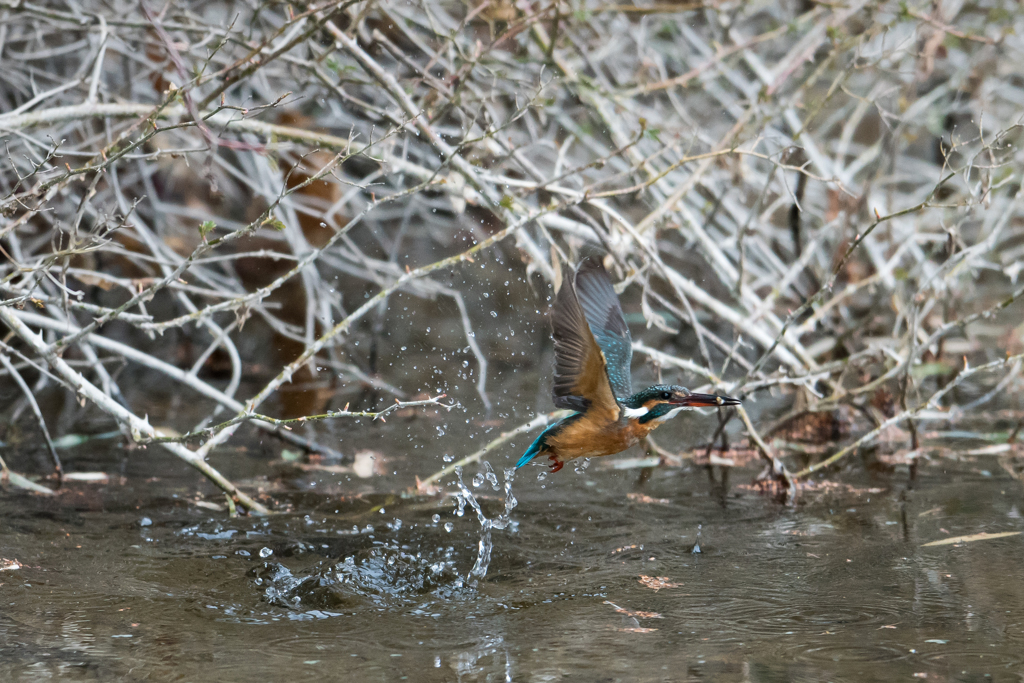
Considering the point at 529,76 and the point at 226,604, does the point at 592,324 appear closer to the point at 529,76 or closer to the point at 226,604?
the point at 226,604

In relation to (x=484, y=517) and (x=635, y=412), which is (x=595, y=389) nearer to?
(x=635, y=412)

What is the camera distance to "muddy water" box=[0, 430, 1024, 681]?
2385mm

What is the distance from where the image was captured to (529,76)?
19.2 feet

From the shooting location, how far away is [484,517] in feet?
12.0

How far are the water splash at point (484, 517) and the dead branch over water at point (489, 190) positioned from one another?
0.63 m

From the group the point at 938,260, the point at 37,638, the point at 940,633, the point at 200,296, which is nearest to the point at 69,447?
the point at 200,296

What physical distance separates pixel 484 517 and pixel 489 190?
130 cm

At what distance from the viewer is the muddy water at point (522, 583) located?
238 cm

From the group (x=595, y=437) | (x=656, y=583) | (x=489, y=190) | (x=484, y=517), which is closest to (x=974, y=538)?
(x=656, y=583)

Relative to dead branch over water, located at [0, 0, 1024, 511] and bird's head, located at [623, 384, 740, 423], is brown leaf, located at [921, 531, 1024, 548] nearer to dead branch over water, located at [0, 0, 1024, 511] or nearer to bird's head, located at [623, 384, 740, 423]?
dead branch over water, located at [0, 0, 1024, 511]

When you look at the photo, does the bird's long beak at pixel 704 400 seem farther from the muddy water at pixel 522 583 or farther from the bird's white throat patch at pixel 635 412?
the muddy water at pixel 522 583

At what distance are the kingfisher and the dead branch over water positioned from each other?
376 mm

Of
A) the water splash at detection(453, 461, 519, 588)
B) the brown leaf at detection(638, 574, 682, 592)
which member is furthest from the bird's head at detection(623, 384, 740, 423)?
the water splash at detection(453, 461, 519, 588)

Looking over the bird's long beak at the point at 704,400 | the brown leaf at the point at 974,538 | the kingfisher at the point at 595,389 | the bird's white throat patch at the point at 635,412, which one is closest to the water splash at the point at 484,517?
the kingfisher at the point at 595,389
